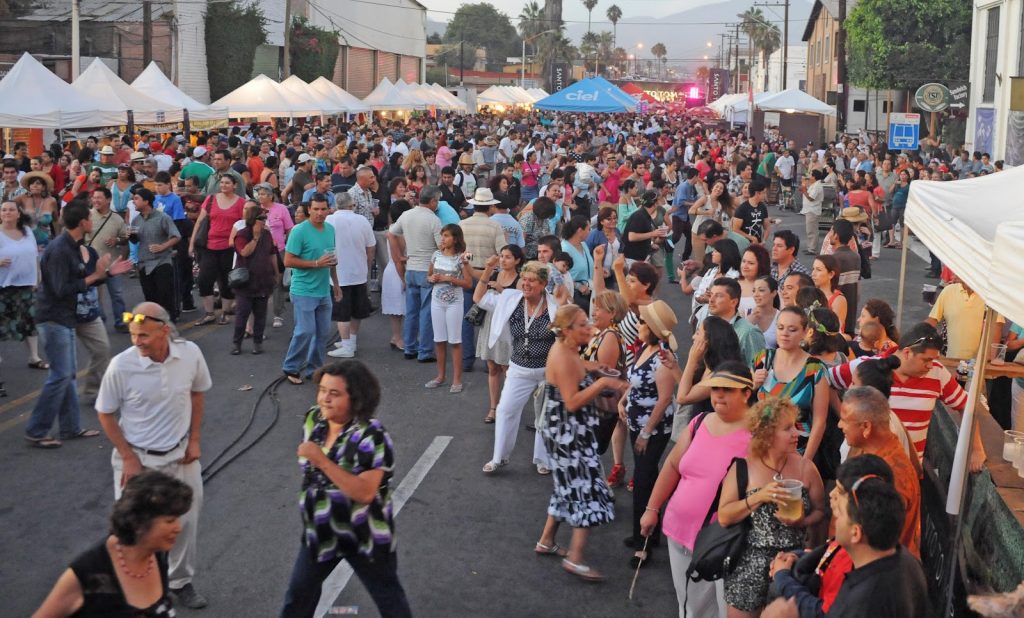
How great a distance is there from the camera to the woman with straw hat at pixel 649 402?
652cm

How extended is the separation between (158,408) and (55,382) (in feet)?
10.3

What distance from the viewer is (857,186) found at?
18359 millimetres

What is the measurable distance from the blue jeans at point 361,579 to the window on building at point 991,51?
3008 cm

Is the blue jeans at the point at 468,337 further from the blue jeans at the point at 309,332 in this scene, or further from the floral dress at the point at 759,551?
the floral dress at the point at 759,551

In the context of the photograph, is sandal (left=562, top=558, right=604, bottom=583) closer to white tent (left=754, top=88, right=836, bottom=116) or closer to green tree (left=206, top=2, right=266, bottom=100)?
white tent (left=754, top=88, right=836, bottom=116)

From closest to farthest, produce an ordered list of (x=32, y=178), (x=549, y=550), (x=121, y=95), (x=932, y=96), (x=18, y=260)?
(x=549, y=550)
(x=18, y=260)
(x=32, y=178)
(x=121, y=95)
(x=932, y=96)

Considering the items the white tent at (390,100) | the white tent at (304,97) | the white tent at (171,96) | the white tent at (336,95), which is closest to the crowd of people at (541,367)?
the white tent at (171,96)

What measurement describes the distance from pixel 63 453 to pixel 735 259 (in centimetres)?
565

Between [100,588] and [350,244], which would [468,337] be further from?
[100,588]

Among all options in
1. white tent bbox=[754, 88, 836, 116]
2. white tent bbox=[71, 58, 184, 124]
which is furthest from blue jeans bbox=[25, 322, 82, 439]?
white tent bbox=[754, 88, 836, 116]

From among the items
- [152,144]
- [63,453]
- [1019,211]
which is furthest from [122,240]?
[152,144]

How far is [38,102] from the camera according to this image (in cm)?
1964

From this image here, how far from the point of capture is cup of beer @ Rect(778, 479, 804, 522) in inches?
176

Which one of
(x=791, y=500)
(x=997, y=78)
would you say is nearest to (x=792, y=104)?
(x=997, y=78)
